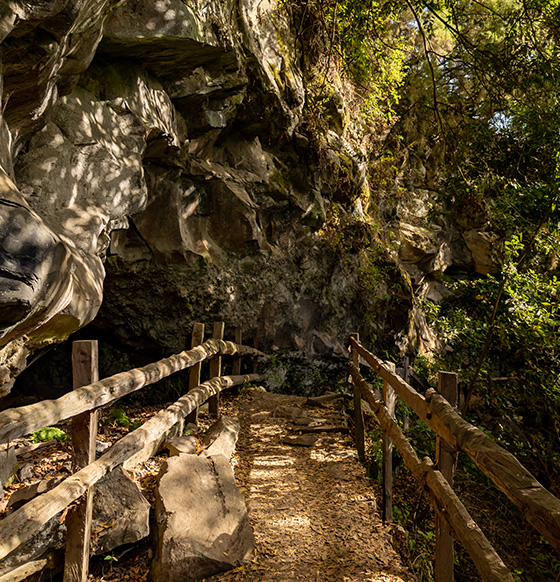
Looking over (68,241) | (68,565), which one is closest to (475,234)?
(68,241)

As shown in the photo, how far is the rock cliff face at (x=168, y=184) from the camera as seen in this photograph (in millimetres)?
3408

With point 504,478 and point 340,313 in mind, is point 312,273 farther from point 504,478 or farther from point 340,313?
point 504,478

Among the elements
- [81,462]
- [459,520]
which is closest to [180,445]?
[81,462]

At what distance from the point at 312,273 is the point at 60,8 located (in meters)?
7.29

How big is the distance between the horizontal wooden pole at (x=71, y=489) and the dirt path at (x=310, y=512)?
42.6 inches

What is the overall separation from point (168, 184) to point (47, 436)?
4458 millimetres

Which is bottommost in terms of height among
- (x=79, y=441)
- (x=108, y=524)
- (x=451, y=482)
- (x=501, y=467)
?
(x=108, y=524)

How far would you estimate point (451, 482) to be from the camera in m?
2.57

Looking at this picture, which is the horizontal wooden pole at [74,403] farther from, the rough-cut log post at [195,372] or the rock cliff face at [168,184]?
the rough-cut log post at [195,372]

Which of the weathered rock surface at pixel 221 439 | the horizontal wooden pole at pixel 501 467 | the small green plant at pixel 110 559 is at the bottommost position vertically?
the small green plant at pixel 110 559

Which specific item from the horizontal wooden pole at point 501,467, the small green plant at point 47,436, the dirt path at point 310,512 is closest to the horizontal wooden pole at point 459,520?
the horizontal wooden pole at point 501,467

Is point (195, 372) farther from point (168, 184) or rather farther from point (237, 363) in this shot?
point (168, 184)

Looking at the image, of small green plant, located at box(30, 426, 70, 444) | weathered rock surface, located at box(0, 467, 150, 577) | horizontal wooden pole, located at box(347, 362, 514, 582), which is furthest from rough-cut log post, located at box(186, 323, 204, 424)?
horizontal wooden pole, located at box(347, 362, 514, 582)

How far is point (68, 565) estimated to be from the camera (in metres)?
2.84
